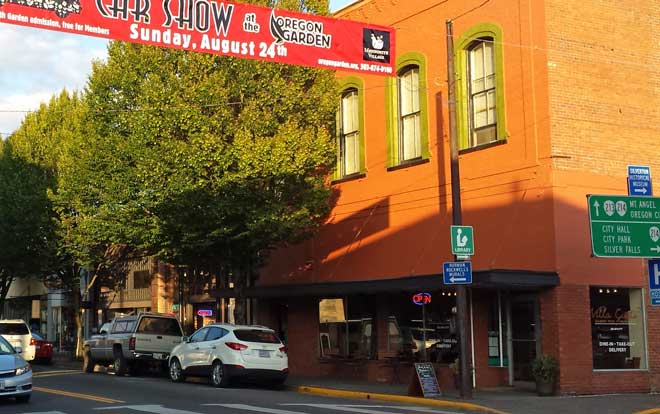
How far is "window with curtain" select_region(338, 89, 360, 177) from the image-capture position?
25719 millimetres

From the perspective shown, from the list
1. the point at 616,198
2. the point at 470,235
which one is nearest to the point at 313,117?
the point at 470,235

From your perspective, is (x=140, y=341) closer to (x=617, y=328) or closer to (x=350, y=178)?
(x=350, y=178)

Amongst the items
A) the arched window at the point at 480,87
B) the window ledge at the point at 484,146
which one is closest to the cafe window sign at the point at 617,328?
the window ledge at the point at 484,146

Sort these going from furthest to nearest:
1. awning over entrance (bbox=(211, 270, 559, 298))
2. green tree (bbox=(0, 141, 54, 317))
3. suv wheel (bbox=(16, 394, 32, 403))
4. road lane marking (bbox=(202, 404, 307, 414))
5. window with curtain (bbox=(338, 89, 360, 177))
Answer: green tree (bbox=(0, 141, 54, 317)) → window with curtain (bbox=(338, 89, 360, 177)) → awning over entrance (bbox=(211, 270, 559, 298)) → suv wheel (bbox=(16, 394, 32, 403)) → road lane marking (bbox=(202, 404, 307, 414))

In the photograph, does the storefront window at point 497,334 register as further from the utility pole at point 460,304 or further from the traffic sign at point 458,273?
the traffic sign at point 458,273

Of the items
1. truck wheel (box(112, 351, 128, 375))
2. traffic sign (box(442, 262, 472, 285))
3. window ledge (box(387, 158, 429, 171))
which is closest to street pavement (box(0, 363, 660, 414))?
traffic sign (box(442, 262, 472, 285))

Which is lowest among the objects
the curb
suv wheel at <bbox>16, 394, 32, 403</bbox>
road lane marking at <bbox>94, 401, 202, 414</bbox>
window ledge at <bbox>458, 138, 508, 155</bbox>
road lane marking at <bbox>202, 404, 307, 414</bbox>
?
the curb

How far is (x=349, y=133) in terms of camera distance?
1020 inches

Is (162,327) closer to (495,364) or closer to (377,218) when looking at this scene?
(377,218)

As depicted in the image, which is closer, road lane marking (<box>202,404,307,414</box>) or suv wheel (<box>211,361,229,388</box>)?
road lane marking (<box>202,404,307,414</box>)

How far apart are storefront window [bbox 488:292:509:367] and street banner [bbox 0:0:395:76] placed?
7815 millimetres

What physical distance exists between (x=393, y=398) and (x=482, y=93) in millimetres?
8335

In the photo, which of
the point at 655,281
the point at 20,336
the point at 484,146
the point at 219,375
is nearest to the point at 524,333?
the point at 484,146

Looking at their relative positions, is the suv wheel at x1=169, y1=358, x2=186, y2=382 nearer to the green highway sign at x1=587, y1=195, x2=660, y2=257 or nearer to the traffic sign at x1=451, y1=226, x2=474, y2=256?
the traffic sign at x1=451, y1=226, x2=474, y2=256
